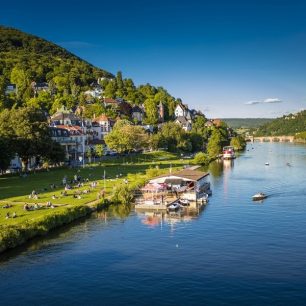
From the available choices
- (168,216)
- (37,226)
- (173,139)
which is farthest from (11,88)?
(37,226)

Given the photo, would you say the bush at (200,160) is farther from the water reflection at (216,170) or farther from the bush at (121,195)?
the bush at (121,195)

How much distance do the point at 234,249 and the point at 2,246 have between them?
79.7 feet

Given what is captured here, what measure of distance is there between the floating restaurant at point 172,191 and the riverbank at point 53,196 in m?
3.71

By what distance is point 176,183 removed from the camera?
3199 inches

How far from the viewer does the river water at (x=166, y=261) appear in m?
36.5

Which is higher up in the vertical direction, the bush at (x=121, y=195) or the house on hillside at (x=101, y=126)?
the house on hillside at (x=101, y=126)

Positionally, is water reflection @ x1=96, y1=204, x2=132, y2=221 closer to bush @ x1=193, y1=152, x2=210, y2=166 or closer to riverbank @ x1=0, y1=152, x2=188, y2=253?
riverbank @ x1=0, y1=152, x2=188, y2=253

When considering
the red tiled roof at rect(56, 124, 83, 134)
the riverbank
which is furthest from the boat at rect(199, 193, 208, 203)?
the red tiled roof at rect(56, 124, 83, 134)

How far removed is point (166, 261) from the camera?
44.6 metres

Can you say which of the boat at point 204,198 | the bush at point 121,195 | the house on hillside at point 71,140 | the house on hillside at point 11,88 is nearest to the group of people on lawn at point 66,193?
the bush at point 121,195

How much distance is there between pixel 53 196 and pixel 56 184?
529 inches

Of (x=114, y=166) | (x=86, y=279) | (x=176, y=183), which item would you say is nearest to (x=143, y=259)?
(x=86, y=279)

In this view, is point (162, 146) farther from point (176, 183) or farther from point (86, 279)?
point (86, 279)

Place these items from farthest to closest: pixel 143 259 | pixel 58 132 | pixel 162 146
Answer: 1. pixel 162 146
2. pixel 58 132
3. pixel 143 259
